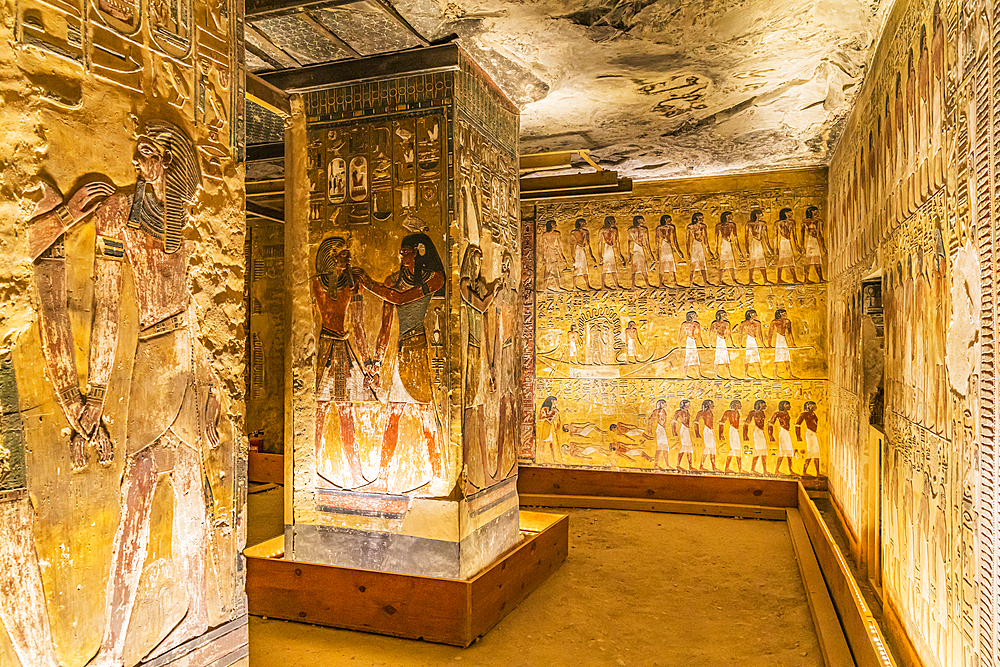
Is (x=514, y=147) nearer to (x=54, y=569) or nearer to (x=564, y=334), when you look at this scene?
(x=564, y=334)

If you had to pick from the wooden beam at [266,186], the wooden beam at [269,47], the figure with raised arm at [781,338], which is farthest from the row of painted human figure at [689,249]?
the wooden beam at [269,47]

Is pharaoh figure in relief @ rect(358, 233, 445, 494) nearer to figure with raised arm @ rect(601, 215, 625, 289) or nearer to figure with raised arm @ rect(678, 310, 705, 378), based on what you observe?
figure with raised arm @ rect(601, 215, 625, 289)

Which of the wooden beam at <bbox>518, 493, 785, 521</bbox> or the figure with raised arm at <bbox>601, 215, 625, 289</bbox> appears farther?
the figure with raised arm at <bbox>601, 215, 625, 289</bbox>

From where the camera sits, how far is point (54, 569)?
6.48 feet

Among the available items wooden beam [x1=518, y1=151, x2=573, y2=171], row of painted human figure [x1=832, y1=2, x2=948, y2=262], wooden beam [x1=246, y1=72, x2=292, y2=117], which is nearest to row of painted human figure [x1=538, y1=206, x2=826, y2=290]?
wooden beam [x1=518, y1=151, x2=573, y2=171]

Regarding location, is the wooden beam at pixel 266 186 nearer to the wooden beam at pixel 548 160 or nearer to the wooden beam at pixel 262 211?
the wooden beam at pixel 262 211

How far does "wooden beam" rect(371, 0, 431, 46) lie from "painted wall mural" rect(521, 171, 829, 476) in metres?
4.63

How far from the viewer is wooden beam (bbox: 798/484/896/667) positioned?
338 centimetres

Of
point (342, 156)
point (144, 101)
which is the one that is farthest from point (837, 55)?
point (144, 101)

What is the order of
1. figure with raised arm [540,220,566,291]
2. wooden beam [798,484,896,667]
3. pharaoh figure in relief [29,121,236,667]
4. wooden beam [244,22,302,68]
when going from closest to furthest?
pharaoh figure in relief [29,121,236,667] < wooden beam [798,484,896,667] < wooden beam [244,22,302,68] < figure with raised arm [540,220,566,291]

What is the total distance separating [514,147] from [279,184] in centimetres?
375

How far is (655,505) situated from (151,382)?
686 cm

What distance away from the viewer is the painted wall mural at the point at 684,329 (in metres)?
8.03

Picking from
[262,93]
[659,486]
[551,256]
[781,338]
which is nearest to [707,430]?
[659,486]
